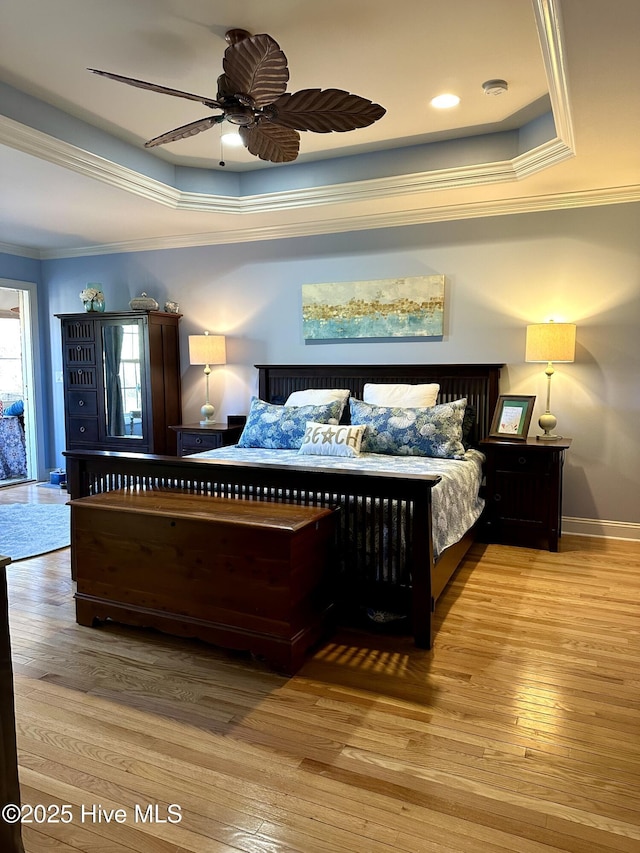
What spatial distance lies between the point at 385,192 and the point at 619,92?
1.85 m

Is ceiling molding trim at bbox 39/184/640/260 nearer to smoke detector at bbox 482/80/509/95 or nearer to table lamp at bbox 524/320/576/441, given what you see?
table lamp at bbox 524/320/576/441

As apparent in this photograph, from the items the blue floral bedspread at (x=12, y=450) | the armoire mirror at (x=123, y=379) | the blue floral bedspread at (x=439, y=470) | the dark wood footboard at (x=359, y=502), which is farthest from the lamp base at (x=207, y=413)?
the blue floral bedspread at (x=12, y=450)

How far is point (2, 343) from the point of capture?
7605 mm

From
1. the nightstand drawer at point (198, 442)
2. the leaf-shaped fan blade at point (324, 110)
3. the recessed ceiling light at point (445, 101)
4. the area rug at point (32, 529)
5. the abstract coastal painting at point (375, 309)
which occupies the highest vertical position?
the recessed ceiling light at point (445, 101)

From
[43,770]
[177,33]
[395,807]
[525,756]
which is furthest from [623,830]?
[177,33]

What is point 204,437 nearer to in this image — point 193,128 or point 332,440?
point 332,440

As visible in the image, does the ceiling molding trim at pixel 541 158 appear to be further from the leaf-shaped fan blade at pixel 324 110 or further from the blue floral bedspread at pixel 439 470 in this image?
the blue floral bedspread at pixel 439 470

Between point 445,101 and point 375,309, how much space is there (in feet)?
5.79

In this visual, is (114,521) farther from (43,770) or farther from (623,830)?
(623,830)

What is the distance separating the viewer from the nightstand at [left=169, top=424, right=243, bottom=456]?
5004 millimetres

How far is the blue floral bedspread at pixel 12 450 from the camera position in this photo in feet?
22.2

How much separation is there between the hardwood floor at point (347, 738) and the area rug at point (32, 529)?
1098 mm

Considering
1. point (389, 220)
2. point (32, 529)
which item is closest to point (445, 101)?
point (389, 220)

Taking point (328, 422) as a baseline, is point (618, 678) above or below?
below
